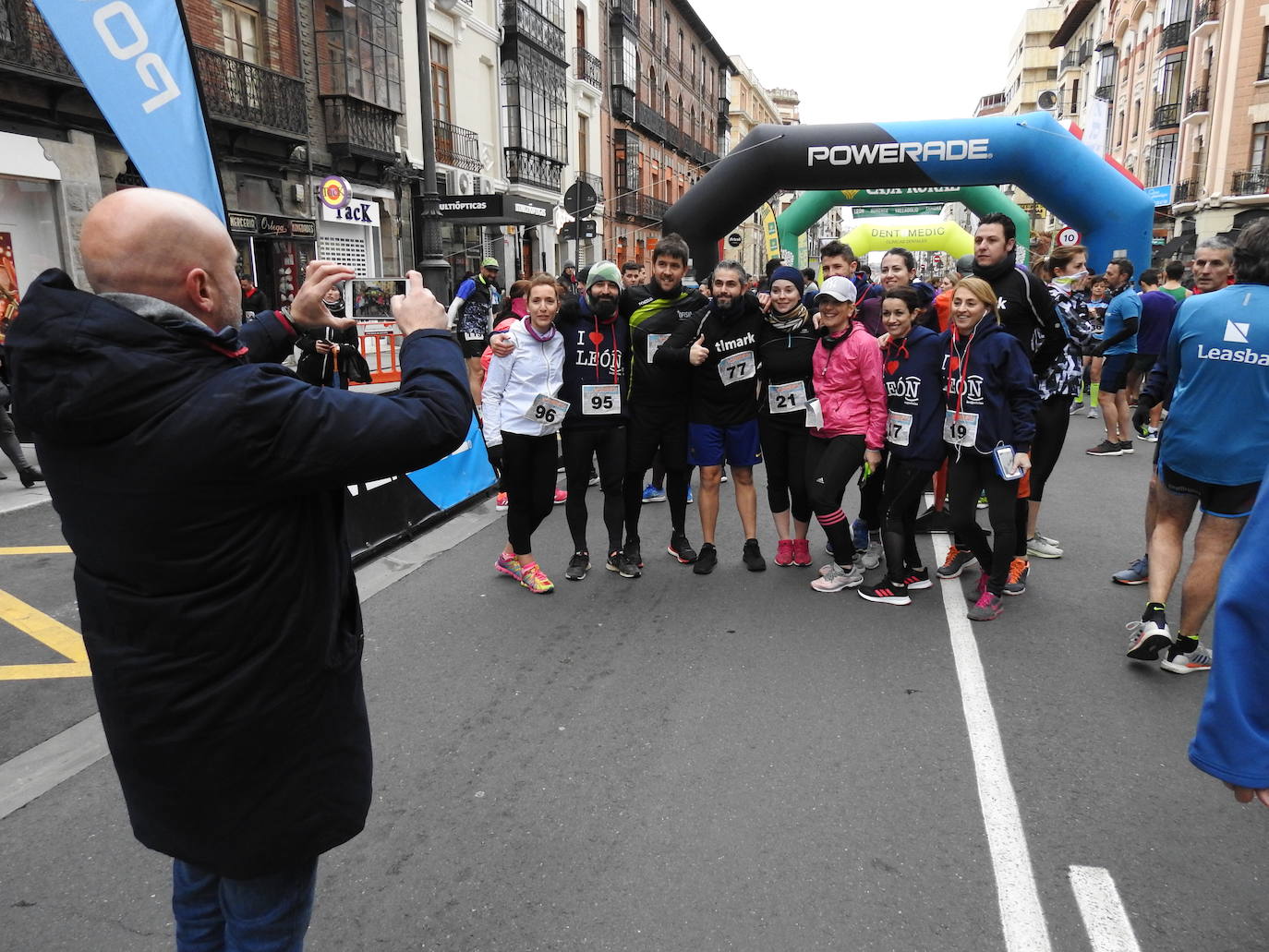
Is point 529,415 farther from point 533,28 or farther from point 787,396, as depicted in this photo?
point 533,28

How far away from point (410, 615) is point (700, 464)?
6.98 ft

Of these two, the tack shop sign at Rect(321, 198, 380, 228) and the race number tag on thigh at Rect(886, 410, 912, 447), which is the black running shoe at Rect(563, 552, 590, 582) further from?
the tack shop sign at Rect(321, 198, 380, 228)

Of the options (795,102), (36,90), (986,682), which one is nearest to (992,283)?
(986,682)

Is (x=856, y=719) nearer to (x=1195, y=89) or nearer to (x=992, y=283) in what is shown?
(x=992, y=283)

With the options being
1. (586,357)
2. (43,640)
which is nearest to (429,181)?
(586,357)

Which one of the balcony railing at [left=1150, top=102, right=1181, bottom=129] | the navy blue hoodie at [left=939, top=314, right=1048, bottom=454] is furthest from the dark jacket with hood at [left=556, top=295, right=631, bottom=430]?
the balcony railing at [left=1150, top=102, right=1181, bottom=129]

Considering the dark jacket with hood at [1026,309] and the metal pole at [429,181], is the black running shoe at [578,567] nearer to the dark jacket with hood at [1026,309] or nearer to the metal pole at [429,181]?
the dark jacket with hood at [1026,309]

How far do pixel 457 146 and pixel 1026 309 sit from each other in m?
22.6

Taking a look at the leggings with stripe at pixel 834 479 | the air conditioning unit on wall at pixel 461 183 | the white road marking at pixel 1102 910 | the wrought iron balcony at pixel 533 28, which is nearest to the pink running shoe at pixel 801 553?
the leggings with stripe at pixel 834 479

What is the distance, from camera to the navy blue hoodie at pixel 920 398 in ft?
17.1

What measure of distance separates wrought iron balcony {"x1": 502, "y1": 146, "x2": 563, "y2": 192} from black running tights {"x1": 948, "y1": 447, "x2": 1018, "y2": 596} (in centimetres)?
2538

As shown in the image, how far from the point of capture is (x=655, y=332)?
5688mm

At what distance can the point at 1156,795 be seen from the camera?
10.5ft

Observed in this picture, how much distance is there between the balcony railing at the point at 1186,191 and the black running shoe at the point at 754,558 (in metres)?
38.6
